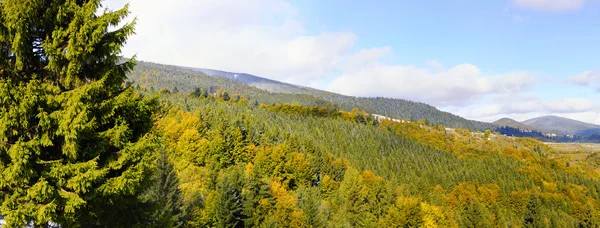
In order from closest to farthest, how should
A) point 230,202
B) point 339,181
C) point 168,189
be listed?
1. point 168,189
2. point 230,202
3. point 339,181

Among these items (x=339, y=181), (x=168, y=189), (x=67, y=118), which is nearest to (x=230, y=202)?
(x=168, y=189)

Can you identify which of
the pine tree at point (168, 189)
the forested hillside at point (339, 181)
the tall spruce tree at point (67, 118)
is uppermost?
the tall spruce tree at point (67, 118)

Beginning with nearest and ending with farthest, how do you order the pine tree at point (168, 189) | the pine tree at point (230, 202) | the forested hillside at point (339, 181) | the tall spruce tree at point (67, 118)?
1. the tall spruce tree at point (67, 118)
2. the pine tree at point (168, 189)
3. the pine tree at point (230, 202)
4. the forested hillside at point (339, 181)

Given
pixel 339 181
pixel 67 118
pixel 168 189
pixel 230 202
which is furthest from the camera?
pixel 339 181

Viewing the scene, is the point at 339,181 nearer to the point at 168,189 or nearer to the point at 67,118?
the point at 168,189

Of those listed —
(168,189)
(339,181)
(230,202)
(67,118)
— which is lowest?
(339,181)

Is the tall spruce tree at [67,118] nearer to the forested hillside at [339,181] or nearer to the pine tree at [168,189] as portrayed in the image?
the forested hillside at [339,181]

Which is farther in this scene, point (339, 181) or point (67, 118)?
point (339, 181)

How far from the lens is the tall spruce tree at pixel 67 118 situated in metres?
9.36

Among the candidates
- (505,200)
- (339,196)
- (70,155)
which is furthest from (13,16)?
(505,200)

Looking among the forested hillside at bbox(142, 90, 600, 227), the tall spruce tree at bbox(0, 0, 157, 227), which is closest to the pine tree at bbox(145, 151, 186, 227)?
the forested hillside at bbox(142, 90, 600, 227)

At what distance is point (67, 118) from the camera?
9406 millimetres

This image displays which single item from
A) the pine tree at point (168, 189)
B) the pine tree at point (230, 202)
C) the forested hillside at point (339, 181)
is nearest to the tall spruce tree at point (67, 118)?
the forested hillside at point (339, 181)

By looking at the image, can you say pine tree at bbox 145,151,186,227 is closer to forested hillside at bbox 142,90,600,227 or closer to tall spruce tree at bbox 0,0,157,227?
forested hillside at bbox 142,90,600,227
